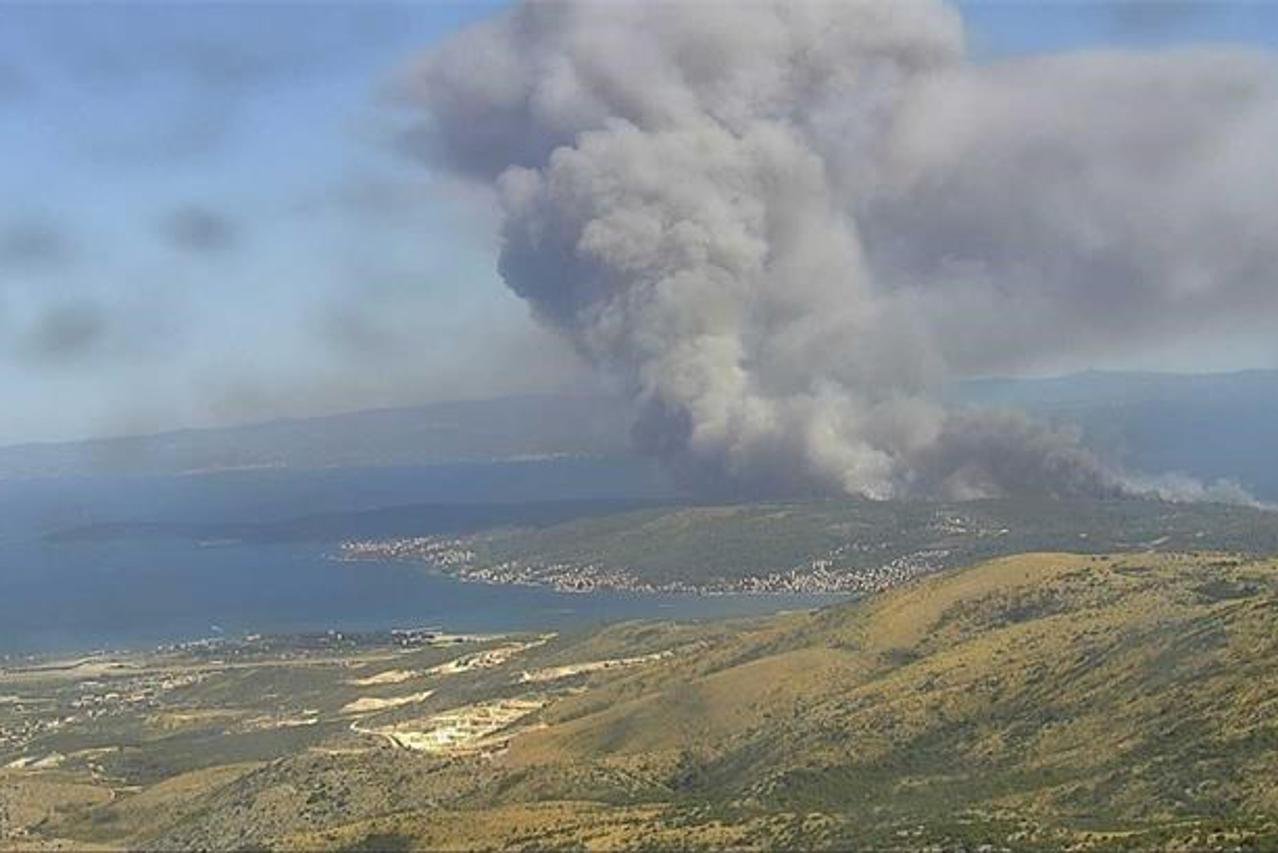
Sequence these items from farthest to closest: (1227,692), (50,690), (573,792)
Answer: (50,690) < (573,792) < (1227,692)

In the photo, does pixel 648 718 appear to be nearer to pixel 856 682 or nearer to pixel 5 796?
pixel 856 682

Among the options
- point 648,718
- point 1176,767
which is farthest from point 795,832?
point 648,718

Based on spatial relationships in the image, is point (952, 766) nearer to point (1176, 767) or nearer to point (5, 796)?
point (1176, 767)

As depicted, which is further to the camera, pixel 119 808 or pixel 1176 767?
pixel 119 808

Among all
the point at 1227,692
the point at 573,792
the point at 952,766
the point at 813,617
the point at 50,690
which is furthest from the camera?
the point at 50,690

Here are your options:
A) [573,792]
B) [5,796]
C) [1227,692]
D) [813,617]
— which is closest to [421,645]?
[813,617]

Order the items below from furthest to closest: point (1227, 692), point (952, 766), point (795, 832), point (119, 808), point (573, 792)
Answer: point (119, 808) < point (573, 792) < point (952, 766) < point (1227, 692) < point (795, 832)
